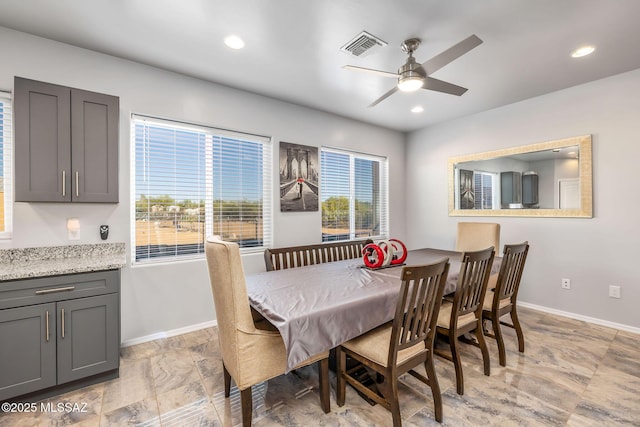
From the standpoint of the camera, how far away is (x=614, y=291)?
121 inches

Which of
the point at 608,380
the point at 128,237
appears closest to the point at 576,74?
the point at 608,380

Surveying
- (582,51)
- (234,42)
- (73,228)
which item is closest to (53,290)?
(73,228)

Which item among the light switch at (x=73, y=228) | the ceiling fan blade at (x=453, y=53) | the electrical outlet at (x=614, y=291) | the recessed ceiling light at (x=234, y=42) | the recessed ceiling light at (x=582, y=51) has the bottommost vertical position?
the electrical outlet at (x=614, y=291)

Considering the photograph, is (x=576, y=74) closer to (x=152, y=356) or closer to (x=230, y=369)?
(x=230, y=369)

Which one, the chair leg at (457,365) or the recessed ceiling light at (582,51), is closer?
the chair leg at (457,365)

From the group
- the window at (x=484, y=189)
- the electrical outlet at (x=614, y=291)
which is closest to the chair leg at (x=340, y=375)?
the electrical outlet at (x=614, y=291)

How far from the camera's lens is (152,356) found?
2.52 meters

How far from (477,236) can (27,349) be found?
4.29 m

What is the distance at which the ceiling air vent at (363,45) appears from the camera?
230 centimetres

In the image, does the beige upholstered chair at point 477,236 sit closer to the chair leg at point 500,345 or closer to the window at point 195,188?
the chair leg at point 500,345

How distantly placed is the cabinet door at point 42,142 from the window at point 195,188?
1.86 ft

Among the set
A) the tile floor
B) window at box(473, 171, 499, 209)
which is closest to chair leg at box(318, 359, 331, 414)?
the tile floor

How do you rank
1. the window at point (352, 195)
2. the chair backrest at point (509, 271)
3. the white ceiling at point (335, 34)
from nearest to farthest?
the white ceiling at point (335, 34) → the chair backrest at point (509, 271) → the window at point (352, 195)

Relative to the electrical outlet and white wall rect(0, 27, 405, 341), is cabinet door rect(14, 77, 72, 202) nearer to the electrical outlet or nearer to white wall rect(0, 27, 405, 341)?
white wall rect(0, 27, 405, 341)
